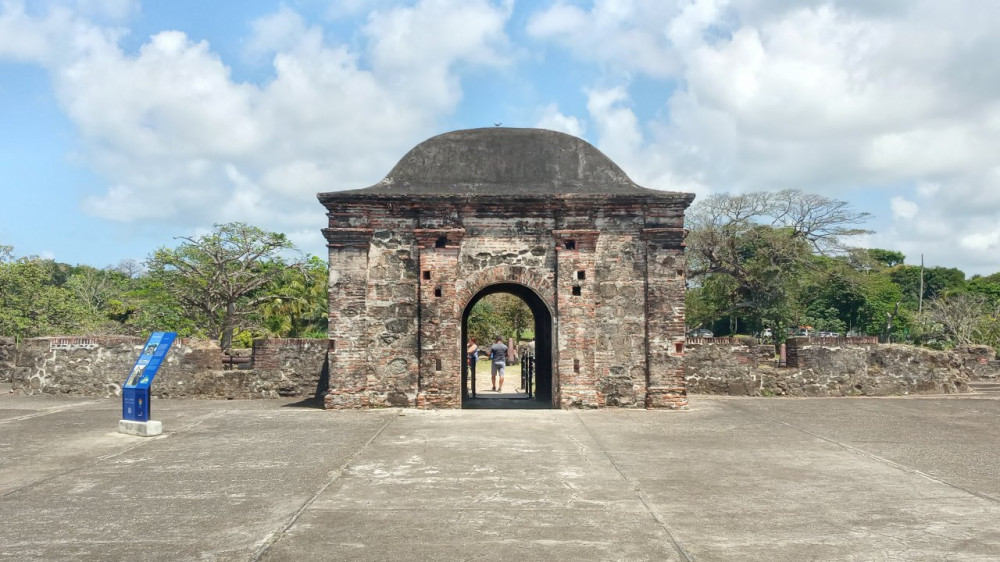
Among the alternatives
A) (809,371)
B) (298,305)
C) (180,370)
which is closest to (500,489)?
(180,370)

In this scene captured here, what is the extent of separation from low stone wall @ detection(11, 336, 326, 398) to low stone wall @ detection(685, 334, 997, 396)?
804 cm

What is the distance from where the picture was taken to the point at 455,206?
12.2 meters

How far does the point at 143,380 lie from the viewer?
9.62 metres

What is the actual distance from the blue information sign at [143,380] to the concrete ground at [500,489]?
0.42 m

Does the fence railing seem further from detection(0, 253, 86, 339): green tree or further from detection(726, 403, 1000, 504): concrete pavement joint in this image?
detection(0, 253, 86, 339): green tree

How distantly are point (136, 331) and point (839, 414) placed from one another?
26.6m

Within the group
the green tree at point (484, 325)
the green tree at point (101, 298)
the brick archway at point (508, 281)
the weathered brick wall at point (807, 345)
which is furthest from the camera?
the green tree at point (484, 325)

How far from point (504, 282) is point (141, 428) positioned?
6.06 meters

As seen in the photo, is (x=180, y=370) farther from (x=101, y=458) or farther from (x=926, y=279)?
(x=926, y=279)

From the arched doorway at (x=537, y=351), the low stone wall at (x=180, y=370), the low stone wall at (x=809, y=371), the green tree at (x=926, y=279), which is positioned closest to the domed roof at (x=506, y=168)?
the arched doorway at (x=537, y=351)

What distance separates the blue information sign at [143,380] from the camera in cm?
952

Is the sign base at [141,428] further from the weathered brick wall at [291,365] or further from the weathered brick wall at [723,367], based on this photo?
the weathered brick wall at [723,367]

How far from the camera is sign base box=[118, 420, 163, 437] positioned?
30.4ft

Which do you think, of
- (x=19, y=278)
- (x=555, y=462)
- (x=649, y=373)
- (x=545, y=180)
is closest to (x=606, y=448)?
(x=555, y=462)
